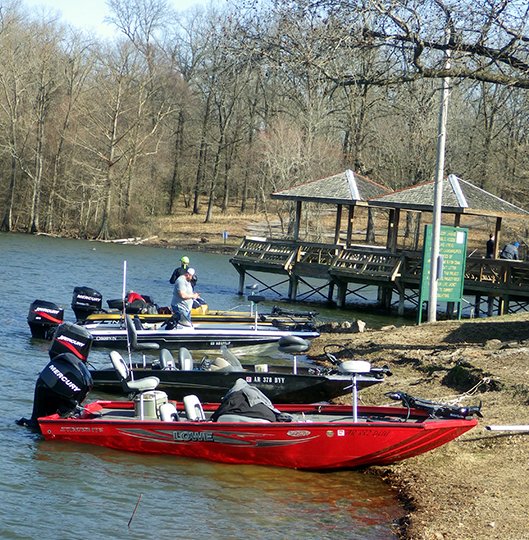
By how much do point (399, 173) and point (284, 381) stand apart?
44941 millimetres

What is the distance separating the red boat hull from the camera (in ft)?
38.6

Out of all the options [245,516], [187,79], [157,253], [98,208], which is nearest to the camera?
[245,516]

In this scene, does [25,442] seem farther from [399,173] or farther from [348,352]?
[399,173]

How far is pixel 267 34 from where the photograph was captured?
49.9 ft

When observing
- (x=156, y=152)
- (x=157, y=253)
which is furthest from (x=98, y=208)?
(x=157, y=253)

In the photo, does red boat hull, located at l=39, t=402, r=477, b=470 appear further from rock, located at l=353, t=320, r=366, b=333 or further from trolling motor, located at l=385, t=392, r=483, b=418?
rock, located at l=353, t=320, r=366, b=333

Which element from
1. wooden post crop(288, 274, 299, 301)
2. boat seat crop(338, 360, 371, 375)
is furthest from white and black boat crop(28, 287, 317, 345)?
wooden post crop(288, 274, 299, 301)

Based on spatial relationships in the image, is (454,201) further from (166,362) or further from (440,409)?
(440,409)

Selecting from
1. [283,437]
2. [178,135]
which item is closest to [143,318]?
[283,437]

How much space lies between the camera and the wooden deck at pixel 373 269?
3066cm

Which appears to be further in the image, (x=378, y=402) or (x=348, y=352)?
(x=348, y=352)

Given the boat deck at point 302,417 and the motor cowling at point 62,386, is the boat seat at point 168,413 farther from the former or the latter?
the motor cowling at point 62,386

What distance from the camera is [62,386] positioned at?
13.1 meters

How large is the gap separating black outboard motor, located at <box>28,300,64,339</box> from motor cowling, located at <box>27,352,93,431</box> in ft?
28.8
